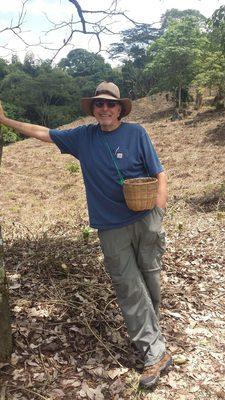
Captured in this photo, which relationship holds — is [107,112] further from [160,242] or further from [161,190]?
[160,242]

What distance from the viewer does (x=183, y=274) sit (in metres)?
4.66

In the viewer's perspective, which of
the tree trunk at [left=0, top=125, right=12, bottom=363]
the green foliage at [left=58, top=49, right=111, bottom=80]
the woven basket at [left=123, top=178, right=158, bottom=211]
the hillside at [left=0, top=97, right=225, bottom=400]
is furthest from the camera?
the green foliage at [left=58, top=49, right=111, bottom=80]

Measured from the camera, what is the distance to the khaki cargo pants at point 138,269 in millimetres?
2971

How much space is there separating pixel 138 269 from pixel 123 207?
493 millimetres

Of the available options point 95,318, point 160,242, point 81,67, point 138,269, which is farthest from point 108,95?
point 81,67

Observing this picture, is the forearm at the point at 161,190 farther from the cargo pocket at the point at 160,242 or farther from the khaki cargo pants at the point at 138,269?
the cargo pocket at the point at 160,242

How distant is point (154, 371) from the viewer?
2955 millimetres

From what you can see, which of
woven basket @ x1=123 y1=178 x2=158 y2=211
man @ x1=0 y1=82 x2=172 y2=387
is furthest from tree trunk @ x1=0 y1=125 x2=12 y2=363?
woven basket @ x1=123 y1=178 x2=158 y2=211

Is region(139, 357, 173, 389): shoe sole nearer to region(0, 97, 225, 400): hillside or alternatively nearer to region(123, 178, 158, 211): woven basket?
region(0, 97, 225, 400): hillside

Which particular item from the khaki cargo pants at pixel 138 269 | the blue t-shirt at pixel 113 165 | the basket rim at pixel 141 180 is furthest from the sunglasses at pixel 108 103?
the khaki cargo pants at pixel 138 269

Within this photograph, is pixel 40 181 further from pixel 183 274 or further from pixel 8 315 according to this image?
pixel 8 315

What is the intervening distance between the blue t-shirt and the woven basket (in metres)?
0.10

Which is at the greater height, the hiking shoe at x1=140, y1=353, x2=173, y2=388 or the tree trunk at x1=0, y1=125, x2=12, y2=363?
the tree trunk at x1=0, y1=125, x2=12, y2=363

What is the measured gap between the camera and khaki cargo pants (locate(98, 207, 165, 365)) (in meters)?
2.97
